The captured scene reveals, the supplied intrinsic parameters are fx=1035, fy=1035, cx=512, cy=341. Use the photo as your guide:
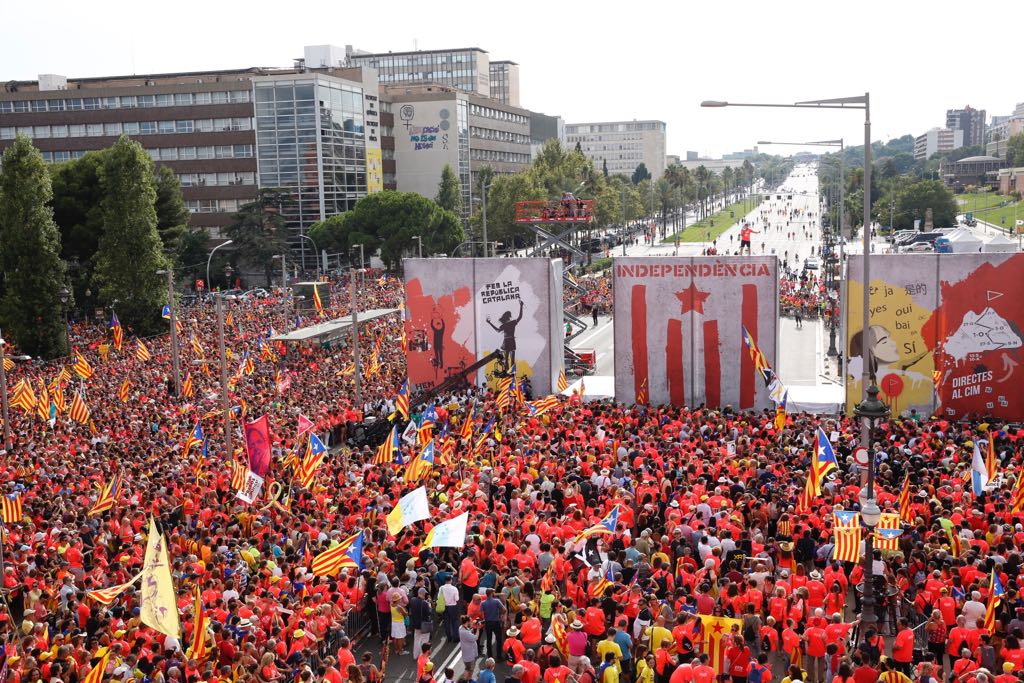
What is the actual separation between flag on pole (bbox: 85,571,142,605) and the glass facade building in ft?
256

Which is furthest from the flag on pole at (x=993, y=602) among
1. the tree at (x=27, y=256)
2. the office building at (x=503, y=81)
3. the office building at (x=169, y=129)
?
the office building at (x=503, y=81)

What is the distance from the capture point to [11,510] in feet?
66.9

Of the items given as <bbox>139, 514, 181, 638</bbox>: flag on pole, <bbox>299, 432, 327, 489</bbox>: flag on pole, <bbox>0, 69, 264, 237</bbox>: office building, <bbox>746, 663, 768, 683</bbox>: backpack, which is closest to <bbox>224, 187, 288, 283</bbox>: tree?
<bbox>0, 69, 264, 237</bbox>: office building

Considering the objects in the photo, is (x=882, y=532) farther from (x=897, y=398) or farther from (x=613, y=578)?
(x=897, y=398)

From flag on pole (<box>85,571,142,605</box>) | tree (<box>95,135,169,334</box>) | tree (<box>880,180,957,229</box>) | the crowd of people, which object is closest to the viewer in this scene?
the crowd of people

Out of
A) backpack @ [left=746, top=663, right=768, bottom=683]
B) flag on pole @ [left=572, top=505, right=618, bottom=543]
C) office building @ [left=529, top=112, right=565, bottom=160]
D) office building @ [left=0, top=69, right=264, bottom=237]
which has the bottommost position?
backpack @ [left=746, top=663, right=768, bottom=683]

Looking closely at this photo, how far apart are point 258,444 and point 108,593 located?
711 cm

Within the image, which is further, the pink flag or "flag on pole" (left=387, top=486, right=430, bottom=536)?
the pink flag

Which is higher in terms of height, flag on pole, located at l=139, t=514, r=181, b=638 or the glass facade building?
the glass facade building

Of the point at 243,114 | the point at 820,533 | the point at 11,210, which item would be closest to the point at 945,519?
the point at 820,533

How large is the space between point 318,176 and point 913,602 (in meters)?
81.5

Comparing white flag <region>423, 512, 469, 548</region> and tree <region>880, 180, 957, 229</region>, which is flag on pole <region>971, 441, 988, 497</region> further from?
tree <region>880, 180, 957, 229</region>

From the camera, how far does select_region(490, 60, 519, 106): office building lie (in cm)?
19238

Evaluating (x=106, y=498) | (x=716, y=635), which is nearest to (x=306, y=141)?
(x=106, y=498)
